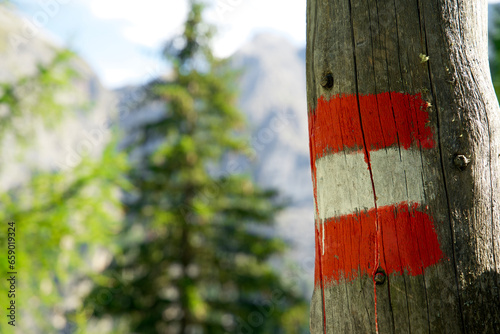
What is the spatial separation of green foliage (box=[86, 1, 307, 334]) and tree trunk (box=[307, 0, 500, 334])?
9206mm

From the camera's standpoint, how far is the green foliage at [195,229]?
1056cm

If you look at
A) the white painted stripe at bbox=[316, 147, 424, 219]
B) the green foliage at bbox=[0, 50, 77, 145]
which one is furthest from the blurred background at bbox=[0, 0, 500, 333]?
the white painted stripe at bbox=[316, 147, 424, 219]

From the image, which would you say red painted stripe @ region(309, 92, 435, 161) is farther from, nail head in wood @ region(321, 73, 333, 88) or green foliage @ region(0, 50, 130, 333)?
green foliage @ region(0, 50, 130, 333)

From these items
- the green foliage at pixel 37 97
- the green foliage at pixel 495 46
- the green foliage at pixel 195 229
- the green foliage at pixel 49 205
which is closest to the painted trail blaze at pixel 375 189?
the green foliage at pixel 49 205

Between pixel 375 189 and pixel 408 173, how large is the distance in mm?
110

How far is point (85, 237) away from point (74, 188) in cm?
84

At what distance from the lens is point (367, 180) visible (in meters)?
1.30

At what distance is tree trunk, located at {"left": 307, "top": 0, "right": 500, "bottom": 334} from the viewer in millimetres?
1206

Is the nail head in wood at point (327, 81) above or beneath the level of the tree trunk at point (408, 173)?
above

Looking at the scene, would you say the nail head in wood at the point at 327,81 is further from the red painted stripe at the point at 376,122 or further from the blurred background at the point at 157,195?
the blurred background at the point at 157,195

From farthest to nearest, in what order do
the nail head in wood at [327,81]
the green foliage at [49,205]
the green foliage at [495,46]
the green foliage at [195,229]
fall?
1. the green foliage at [495,46]
2. the green foliage at [195,229]
3. the green foliage at [49,205]
4. the nail head in wood at [327,81]

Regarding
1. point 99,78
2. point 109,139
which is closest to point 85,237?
point 109,139

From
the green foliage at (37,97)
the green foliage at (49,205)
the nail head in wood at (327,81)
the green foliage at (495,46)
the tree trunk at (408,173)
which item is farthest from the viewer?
the green foliage at (495,46)

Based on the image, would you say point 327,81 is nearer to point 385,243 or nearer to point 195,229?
point 385,243
